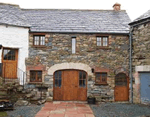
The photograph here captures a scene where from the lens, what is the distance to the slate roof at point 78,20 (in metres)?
11.2

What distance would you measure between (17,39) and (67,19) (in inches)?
149

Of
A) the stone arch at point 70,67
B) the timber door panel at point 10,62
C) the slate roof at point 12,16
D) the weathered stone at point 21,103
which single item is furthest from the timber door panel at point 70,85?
the slate roof at point 12,16

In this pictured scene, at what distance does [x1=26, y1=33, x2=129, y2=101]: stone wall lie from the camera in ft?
35.2

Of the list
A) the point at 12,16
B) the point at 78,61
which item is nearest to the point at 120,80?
the point at 78,61

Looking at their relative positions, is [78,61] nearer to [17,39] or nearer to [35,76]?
[35,76]

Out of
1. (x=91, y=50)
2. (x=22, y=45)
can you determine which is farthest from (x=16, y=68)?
(x=91, y=50)

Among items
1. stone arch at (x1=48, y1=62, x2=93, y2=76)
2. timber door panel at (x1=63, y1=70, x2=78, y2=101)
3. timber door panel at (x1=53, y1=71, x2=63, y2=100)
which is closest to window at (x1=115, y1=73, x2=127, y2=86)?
stone arch at (x1=48, y1=62, x2=93, y2=76)

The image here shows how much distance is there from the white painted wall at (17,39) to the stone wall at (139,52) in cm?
681

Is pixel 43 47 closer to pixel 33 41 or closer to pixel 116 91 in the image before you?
pixel 33 41

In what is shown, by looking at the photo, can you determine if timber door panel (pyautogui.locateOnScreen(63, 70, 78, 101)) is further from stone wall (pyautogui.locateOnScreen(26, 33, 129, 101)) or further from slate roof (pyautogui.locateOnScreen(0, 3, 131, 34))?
slate roof (pyautogui.locateOnScreen(0, 3, 131, 34))

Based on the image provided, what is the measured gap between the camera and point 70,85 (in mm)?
10867

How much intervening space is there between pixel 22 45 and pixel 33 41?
74 cm

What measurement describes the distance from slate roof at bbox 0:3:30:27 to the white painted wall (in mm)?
331

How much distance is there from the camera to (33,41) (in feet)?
36.1
